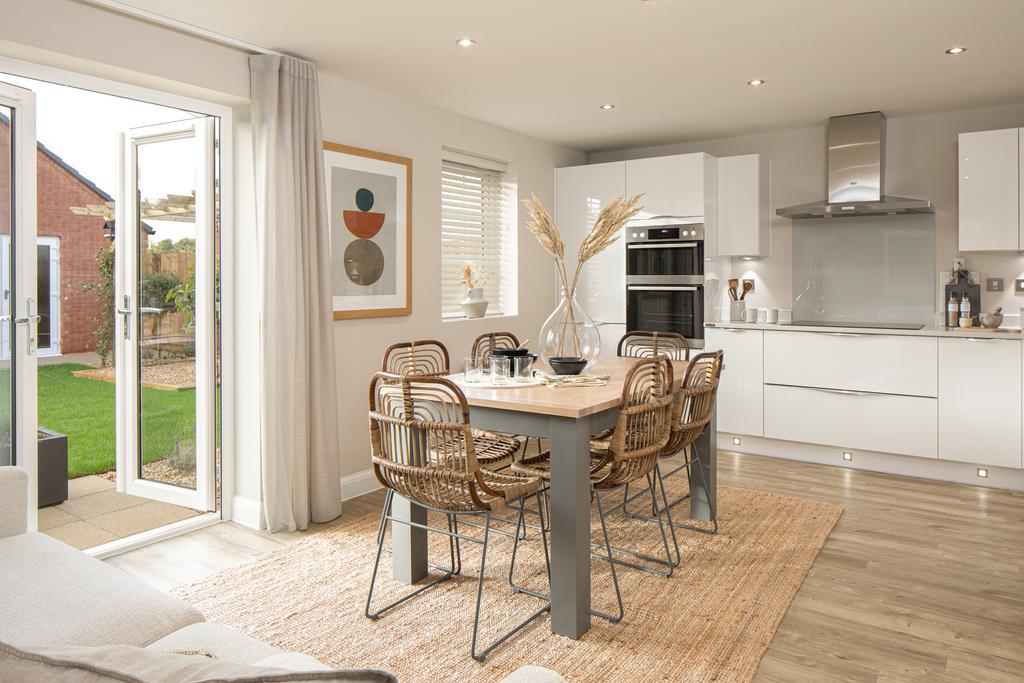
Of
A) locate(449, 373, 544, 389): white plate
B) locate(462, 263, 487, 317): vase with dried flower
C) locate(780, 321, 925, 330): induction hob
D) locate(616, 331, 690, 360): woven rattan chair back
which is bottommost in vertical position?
locate(449, 373, 544, 389): white plate

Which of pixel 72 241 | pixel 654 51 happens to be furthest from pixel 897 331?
pixel 72 241

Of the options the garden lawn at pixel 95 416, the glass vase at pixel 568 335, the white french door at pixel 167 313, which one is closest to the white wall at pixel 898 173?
the glass vase at pixel 568 335

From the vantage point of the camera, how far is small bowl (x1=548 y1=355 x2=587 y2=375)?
10.4 feet

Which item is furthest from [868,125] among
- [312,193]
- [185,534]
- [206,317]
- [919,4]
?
[185,534]

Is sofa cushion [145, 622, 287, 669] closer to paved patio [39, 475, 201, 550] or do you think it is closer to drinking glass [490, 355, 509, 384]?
drinking glass [490, 355, 509, 384]

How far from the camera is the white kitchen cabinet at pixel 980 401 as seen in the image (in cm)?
437

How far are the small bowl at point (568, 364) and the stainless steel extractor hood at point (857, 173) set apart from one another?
9.48 ft

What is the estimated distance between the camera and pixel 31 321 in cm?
305

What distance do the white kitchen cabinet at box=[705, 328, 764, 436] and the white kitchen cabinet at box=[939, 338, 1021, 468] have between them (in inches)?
46.0

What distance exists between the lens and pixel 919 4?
305 cm

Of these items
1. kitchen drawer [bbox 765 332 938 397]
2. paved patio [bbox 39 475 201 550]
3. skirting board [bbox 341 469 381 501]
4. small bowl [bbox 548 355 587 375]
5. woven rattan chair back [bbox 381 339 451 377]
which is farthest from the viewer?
kitchen drawer [bbox 765 332 938 397]

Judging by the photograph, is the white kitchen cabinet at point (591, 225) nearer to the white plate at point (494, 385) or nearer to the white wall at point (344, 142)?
the white wall at point (344, 142)

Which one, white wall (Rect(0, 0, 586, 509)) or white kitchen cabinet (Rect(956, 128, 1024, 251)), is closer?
white wall (Rect(0, 0, 586, 509))

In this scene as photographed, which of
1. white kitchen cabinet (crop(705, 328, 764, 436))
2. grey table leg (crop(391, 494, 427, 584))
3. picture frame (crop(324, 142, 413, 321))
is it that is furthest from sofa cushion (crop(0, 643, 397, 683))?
white kitchen cabinet (crop(705, 328, 764, 436))
